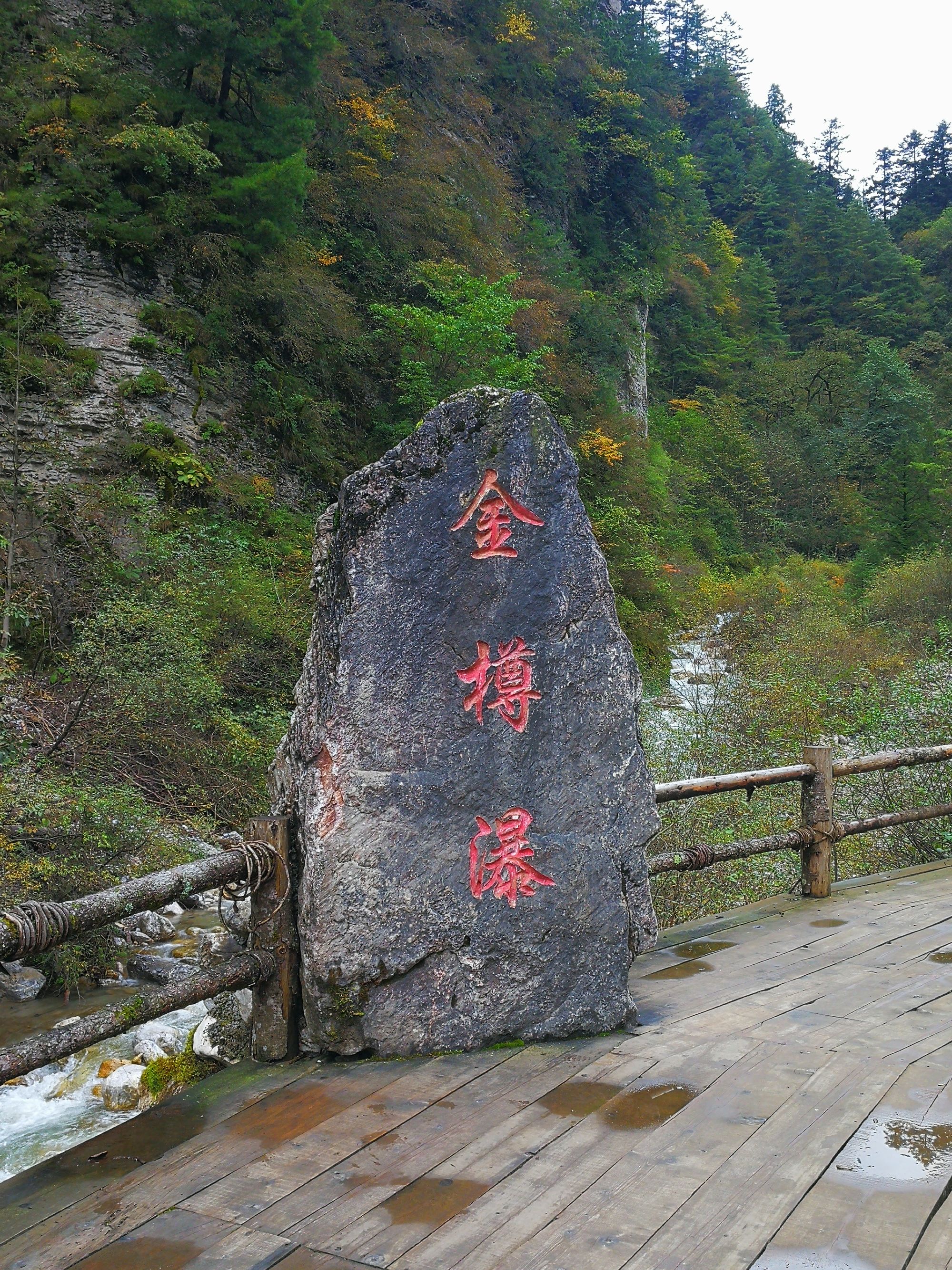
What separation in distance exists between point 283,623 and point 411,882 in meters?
6.19

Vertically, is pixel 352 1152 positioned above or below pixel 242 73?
below

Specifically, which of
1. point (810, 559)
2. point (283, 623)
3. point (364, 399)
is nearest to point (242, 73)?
point (364, 399)

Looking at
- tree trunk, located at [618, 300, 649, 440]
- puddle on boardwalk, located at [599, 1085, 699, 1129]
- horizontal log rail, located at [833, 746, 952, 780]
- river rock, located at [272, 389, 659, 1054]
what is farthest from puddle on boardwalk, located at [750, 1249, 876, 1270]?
tree trunk, located at [618, 300, 649, 440]

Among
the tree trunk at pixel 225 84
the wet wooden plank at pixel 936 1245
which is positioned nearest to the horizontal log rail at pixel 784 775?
the wet wooden plank at pixel 936 1245

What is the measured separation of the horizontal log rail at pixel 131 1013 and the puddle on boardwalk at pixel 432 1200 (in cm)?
67

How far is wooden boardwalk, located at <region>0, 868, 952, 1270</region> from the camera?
168cm

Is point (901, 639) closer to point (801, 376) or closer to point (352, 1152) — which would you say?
point (352, 1152)

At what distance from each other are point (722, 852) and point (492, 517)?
195 centimetres

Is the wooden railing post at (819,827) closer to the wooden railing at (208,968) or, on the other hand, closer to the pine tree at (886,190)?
the wooden railing at (208,968)

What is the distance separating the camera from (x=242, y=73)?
1062 centimetres

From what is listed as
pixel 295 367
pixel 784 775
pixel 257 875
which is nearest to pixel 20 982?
pixel 257 875

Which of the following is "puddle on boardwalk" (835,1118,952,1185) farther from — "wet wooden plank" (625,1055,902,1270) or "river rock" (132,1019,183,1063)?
"river rock" (132,1019,183,1063)

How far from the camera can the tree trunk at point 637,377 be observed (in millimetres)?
18438

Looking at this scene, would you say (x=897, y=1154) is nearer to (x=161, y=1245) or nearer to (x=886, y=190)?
(x=161, y=1245)
